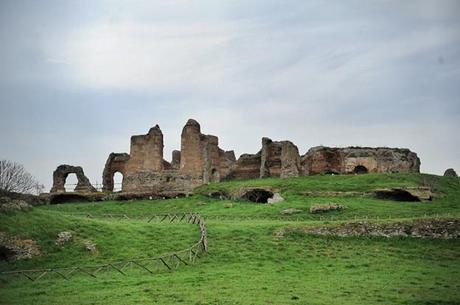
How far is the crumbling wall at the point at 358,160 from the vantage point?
6981cm

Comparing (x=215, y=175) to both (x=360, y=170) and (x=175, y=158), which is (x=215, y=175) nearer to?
(x=175, y=158)

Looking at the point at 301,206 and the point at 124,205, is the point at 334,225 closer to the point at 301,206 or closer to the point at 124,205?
the point at 301,206

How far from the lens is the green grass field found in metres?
25.1

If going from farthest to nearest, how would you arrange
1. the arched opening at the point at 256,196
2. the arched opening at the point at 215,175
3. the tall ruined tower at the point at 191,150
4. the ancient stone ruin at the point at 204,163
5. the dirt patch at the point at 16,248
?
the arched opening at the point at 215,175 → the tall ruined tower at the point at 191,150 → the ancient stone ruin at the point at 204,163 → the arched opening at the point at 256,196 → the dirt patch at the point at 16,248

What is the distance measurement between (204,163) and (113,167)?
1468cm

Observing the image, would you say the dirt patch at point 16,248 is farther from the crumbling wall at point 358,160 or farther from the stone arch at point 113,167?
the stone arch at point 113,167

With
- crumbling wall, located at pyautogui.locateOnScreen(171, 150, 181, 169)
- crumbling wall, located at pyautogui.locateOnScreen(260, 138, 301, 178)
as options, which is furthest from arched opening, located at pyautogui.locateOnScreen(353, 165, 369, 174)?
crumbling wall, located at pyautogui.locateOnScreen(171, 150, 181, 169)

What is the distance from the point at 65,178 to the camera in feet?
246

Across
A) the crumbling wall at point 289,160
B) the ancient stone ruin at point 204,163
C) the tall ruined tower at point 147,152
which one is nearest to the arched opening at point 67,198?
the ancient stone ruin at point 204,163

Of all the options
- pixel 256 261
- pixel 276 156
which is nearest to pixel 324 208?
pixel 256 261

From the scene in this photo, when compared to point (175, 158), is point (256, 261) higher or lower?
lower

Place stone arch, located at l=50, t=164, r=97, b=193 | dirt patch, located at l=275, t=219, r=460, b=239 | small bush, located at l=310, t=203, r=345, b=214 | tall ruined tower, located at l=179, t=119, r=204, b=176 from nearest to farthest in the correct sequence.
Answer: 1. dirt patch, located at l=275, t=219, r=460, b=239
2. small bush, located at l=310, t=203, r=345, b=214
3. tall ruined tower, located at l=179, t=119, r=204, b=176
4. stone arch, located at l=50, t=164, r=97, b=193

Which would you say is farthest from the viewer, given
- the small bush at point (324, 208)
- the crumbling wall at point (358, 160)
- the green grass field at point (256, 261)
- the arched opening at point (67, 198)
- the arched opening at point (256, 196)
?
the arched opening at point (67, 198)

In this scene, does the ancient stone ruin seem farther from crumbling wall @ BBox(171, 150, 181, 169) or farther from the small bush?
the small bush
